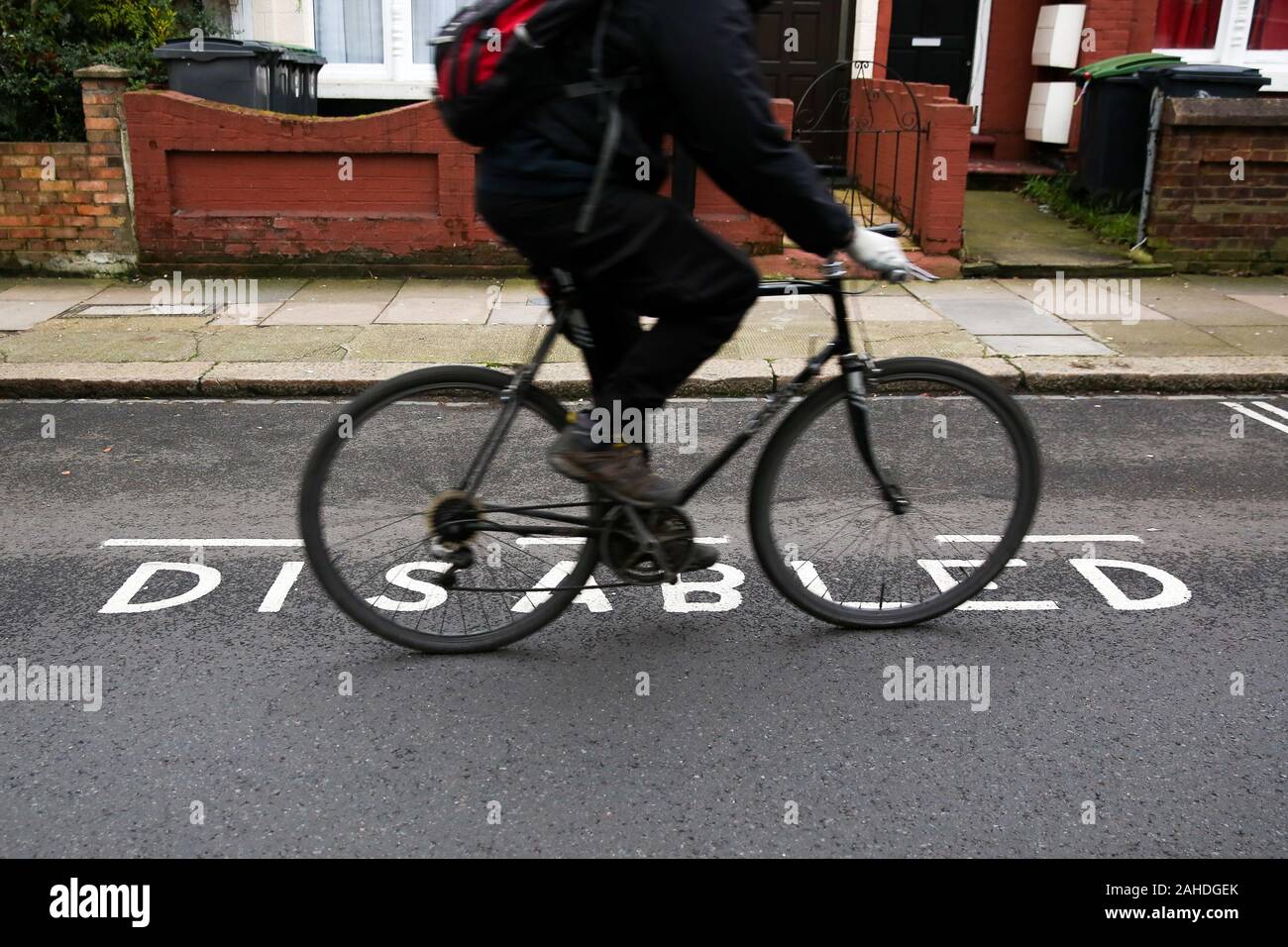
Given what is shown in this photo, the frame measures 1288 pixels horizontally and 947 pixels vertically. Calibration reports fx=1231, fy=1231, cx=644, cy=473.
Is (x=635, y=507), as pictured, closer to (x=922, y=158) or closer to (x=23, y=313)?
(x=23, y=313)

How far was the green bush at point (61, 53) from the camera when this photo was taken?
9.99 metres

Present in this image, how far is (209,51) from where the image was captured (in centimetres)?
995

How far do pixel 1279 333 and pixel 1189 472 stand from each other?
10.3ft

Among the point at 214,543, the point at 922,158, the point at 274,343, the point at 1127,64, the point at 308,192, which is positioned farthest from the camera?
the point at 1127,64

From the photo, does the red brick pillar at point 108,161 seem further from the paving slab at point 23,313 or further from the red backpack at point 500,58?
the red backpack at point 500,58

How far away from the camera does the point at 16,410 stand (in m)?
6.95

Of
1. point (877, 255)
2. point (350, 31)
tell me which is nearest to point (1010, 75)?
point (350, 31)

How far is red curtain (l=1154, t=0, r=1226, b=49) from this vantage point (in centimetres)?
1334

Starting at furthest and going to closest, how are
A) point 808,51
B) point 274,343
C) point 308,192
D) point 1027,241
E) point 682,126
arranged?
point 808,51
point 1027,241
point 308,192
point 274,343
point 682,126

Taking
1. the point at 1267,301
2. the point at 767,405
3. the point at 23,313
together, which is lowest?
the point at 23,313

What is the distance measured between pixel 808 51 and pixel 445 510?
34.4 ft

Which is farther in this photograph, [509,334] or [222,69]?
[222,69]

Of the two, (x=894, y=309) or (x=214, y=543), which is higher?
(x=894, y=309)

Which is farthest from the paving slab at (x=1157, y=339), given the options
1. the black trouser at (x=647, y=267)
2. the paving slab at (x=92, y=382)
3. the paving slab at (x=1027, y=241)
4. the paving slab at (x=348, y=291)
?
the paving slab at (x=92, y=382)
